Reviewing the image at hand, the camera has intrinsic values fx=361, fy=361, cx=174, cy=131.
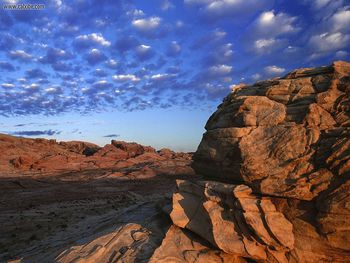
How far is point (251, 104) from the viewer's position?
44.3 feet

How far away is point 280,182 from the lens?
11414 mm

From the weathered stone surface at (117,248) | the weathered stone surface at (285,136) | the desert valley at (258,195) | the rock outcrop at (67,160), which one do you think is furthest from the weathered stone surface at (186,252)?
the rock outcrop at (67,160)

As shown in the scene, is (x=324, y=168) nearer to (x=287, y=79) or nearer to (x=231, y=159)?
(x=231, y=159)

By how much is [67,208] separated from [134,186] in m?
16.0

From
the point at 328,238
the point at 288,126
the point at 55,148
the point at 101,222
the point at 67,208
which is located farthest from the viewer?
the point at 55,148

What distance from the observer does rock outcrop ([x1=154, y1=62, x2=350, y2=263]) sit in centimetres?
1082

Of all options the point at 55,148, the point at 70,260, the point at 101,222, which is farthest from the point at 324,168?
the point at 55,148

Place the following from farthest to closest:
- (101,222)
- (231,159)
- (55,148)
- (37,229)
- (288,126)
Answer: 1. (55,148)
2. (37,229)
3. (101,222)
4. (231,159)
5. (288,126)

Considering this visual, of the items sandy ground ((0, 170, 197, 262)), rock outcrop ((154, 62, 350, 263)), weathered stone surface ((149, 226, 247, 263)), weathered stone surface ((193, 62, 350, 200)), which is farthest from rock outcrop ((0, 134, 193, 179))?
weathered stone surface ((149, 226, 247, 263))

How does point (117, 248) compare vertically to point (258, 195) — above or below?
below

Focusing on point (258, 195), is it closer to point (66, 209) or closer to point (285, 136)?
point (285, 136)

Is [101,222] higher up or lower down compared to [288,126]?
lower down

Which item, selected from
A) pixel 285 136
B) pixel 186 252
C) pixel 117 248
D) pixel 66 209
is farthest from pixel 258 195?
pixel 66 209

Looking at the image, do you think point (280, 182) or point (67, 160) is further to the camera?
point (67, 160)
